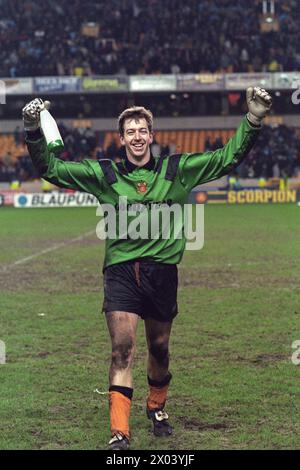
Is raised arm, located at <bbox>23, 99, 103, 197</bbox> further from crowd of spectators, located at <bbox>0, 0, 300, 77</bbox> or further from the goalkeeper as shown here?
Result: crowd of spectators, located at <bbox>0, 0, 300, 77</bbox>

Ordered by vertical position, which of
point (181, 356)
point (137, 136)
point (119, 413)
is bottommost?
point (119, 413)

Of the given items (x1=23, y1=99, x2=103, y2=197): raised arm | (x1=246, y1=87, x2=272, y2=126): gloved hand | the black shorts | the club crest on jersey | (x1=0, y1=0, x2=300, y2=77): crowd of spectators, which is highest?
(x1=0, y1=0, x2=300, y2=77): crowd of spectators

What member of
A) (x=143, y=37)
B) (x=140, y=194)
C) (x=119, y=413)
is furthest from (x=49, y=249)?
(x=143, y=37)

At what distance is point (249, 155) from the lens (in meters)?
41.5

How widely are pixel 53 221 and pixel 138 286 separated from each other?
22.8 meters

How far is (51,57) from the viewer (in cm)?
4666

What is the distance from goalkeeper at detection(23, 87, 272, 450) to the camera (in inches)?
208

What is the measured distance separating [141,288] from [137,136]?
1.01 meters

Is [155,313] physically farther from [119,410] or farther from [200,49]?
[200,49]

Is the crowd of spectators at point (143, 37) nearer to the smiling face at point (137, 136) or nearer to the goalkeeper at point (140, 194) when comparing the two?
the goalkeeper at point (140, 194)

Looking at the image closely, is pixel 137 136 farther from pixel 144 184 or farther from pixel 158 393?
pixel 158 393

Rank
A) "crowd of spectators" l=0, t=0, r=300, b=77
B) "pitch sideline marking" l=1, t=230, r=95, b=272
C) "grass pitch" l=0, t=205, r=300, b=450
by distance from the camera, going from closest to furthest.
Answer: "grass pitch" l=0, t=205, r=300, b=450 → "pitch sideline marking" l=1, t=230, r=95, b=272 → "crowd of spectators" l=0, t=0, r=300, b=77

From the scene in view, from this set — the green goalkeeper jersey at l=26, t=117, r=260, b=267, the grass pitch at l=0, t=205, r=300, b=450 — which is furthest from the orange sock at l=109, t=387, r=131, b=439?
the green goalkeeper jersey at l=26, t=117, r=260, b=267

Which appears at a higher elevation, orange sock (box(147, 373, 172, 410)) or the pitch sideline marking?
the pitch sideline marking
